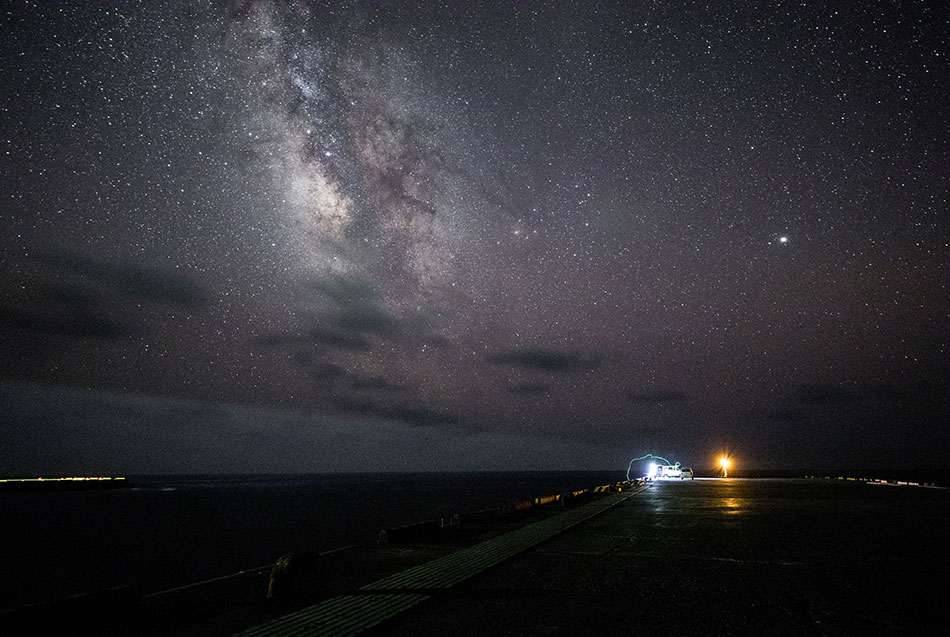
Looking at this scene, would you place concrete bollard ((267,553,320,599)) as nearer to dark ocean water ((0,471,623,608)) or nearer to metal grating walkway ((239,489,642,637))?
metal grating walkway ((239,489,642,637))

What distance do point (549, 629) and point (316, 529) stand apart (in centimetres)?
4434

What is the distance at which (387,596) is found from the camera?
8789 millimetres

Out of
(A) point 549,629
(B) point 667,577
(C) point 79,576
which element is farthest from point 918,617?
(C) point 79,576

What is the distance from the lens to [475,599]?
856 centimetres

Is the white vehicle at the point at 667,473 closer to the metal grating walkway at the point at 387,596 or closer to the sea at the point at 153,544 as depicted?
the sea at the point at 153,544

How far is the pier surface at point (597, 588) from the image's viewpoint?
7.29 meters

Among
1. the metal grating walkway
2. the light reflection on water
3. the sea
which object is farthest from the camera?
the sea

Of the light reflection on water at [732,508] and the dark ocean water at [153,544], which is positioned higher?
the light reflection on water at [732,508]

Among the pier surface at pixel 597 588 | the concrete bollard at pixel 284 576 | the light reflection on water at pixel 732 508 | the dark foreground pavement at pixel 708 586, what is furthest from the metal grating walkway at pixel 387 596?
the light reflection on water at pixel 732 508

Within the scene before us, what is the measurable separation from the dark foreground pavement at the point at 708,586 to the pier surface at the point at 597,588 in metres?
0.03

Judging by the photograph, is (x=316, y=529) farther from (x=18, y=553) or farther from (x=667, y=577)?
(x=667, y=577)

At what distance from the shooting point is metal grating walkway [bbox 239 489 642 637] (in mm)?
7137

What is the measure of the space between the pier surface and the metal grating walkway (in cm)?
3

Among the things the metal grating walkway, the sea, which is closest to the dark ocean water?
the sea
